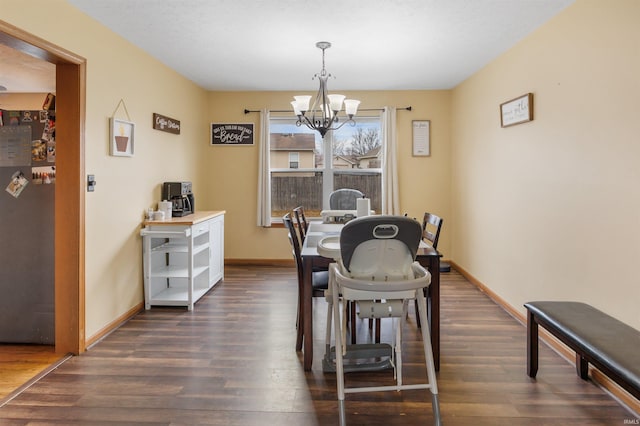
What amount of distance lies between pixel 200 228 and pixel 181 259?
47cm

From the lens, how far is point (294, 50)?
146 inches

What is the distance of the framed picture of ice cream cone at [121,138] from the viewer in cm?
318

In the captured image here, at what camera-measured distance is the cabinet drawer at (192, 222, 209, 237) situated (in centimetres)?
384

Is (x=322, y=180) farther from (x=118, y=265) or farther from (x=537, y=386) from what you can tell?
(x=537, y=386)

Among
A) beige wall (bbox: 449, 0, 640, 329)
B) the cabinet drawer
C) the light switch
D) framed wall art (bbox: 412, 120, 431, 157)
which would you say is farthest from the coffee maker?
beige wall (bbox: 449, 0, 640, 329)

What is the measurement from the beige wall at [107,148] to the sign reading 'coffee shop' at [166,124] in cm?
7

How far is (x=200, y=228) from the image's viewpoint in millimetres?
3996

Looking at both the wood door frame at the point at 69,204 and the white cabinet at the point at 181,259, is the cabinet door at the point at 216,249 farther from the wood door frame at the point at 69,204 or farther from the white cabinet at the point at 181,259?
the wood door frame at the point at 69,204

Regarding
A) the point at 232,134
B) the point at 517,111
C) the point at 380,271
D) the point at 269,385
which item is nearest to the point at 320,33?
the point at 517,111

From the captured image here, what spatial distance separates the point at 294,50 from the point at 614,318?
3.25m

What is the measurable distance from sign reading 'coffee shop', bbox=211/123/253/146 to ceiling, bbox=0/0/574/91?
0.88 m

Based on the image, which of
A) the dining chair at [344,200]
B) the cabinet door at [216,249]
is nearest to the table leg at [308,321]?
the cabinet door at [216,249]

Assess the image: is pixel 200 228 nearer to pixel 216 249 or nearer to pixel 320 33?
pixel 216 249

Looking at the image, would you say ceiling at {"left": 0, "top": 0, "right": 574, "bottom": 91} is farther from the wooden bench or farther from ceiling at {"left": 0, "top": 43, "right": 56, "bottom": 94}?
the wooden bench
